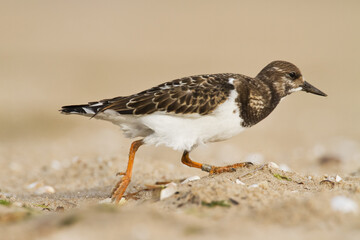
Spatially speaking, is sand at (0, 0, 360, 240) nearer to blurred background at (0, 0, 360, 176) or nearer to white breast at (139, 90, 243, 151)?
blurred background at (0, 0, 360, 176)

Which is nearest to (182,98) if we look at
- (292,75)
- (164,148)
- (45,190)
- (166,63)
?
(292,75)

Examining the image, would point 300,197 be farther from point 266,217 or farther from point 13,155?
point 13,155

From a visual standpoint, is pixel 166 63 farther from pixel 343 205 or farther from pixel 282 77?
pixel 343 205

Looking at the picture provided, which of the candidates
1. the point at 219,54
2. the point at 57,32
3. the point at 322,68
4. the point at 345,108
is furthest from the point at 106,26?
the point at 345,108

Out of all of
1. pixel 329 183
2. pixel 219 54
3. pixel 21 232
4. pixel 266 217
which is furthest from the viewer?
pixel 219 54

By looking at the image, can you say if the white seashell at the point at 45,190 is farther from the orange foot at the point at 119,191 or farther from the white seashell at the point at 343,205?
the white seashell at the point at 343,205

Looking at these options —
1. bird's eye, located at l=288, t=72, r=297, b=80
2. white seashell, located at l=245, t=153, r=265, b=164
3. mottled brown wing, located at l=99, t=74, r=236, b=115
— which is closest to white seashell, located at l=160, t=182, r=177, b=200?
mottled brown wing, located at l=99, t=74, r=236, b=115

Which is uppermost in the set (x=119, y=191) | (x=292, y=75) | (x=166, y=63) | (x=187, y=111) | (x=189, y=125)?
(x=166, y=63)

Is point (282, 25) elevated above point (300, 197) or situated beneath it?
elevated above
